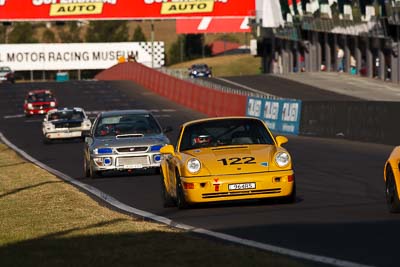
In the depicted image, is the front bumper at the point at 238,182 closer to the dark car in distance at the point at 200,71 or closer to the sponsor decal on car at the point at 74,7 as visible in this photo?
the dark car in distance at the point at 200,71

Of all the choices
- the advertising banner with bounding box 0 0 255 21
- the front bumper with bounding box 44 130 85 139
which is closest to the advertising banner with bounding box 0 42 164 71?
the advertising banner with bounding box 0 0 255 21

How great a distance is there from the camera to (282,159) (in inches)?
635

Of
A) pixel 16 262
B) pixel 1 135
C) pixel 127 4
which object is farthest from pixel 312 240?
pixel 127 4

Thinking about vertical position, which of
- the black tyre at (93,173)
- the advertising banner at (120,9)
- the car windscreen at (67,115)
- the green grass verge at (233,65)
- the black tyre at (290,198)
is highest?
the black tyre at (290,198)

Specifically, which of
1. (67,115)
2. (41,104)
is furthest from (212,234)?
(41,104)

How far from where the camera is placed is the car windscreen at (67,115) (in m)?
42.9

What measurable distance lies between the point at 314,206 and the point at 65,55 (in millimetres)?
115593

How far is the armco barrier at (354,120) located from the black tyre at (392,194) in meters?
16.5

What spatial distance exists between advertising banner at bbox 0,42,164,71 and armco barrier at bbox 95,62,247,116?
105 feet

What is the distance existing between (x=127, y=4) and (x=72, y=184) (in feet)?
304

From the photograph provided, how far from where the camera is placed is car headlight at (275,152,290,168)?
1603 centimetres

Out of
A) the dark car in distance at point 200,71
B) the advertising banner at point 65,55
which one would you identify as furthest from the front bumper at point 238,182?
the advertising banner at point 65,55

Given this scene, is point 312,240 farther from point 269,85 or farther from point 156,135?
point 269,85

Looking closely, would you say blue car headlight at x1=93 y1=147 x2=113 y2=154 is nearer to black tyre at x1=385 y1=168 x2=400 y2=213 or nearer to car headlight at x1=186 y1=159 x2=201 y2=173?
car headlight at x1=186 y1=159 x2=201 y2=173
